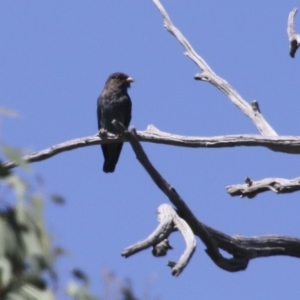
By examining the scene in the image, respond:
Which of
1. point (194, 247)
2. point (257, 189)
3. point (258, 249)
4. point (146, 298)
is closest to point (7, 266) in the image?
point (146, 298)

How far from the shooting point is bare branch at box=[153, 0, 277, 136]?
5.38 meters

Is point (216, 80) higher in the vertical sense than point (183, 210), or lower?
higher

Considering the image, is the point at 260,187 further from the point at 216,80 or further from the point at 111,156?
the point at 111,156

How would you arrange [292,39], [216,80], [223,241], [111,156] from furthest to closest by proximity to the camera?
[111,156] → [216,80] → [292,39] → [223,241]

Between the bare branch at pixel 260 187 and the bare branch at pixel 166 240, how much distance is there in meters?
0.95

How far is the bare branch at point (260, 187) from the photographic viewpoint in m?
5.16

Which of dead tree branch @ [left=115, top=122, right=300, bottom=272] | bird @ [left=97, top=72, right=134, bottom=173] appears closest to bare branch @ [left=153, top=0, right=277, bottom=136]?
dead tree branch @ [left=115, top=122, right=300, bottom=272]

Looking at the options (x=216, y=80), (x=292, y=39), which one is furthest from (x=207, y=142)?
(x=292, y=39)

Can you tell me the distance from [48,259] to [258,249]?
2863mm

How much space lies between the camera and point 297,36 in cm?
536

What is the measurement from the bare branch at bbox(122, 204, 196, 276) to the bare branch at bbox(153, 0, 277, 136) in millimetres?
1196

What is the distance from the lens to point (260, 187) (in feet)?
17.1

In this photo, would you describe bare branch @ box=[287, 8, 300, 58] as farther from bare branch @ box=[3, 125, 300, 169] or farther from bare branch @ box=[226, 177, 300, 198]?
bare branch @ box=[226, 177, 300, 198]

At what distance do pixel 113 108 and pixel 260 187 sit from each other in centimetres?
442
